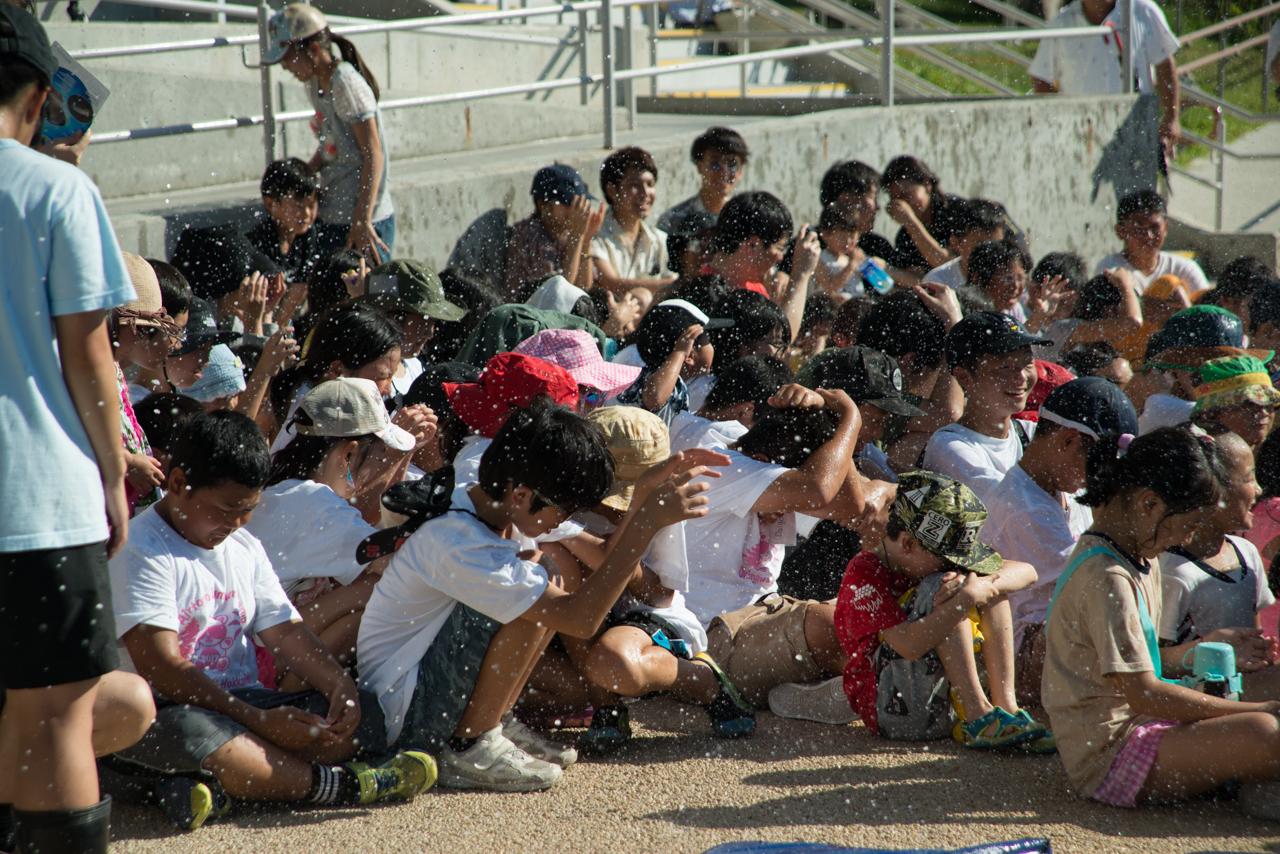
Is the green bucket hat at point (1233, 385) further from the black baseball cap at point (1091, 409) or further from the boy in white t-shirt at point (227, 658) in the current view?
the boy in white t-shirt at point (227, 658)

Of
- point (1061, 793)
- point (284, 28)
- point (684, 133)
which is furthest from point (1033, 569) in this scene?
point (684, 133)

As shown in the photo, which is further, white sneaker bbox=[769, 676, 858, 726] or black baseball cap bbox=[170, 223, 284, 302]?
black baseball cap bbox=[170, 223, 284, 302]

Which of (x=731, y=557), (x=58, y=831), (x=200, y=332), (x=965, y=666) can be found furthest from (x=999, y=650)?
(x=200, y=332)

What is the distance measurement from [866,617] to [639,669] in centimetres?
76

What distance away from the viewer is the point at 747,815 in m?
3.39

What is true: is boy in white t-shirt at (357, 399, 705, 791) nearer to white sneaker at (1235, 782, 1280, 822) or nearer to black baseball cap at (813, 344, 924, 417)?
black baseball cap at (813, 344, 924, 417)

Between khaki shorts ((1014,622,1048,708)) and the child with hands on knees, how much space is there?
189 mm

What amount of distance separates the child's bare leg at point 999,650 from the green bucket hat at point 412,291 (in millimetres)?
2591

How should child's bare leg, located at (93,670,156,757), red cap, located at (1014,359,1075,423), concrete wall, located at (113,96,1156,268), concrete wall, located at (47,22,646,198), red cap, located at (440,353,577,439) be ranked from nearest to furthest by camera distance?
child's bare leg, located at (93,670,156,757) → red cap, located at (440,353,577,439) → red cap, located at (1014,359,1075,423) → concrete wall, located at (113,96,1156,268) → concrete wall, located at (47,22,646,198)

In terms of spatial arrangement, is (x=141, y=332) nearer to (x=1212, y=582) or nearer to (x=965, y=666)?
(x=965, y=666)

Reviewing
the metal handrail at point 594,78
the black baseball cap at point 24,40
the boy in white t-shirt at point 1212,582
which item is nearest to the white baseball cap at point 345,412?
the black baseball cap at point 24,40

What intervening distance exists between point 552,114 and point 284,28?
4140 millimetres

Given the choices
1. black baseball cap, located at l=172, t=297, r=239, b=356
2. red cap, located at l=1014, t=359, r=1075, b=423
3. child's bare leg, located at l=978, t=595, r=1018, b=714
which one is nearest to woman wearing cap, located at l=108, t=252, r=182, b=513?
black baseball cap, located at l=172, t=297, r=239, b=356

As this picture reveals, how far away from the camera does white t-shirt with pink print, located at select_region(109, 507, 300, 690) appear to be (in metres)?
3.27
